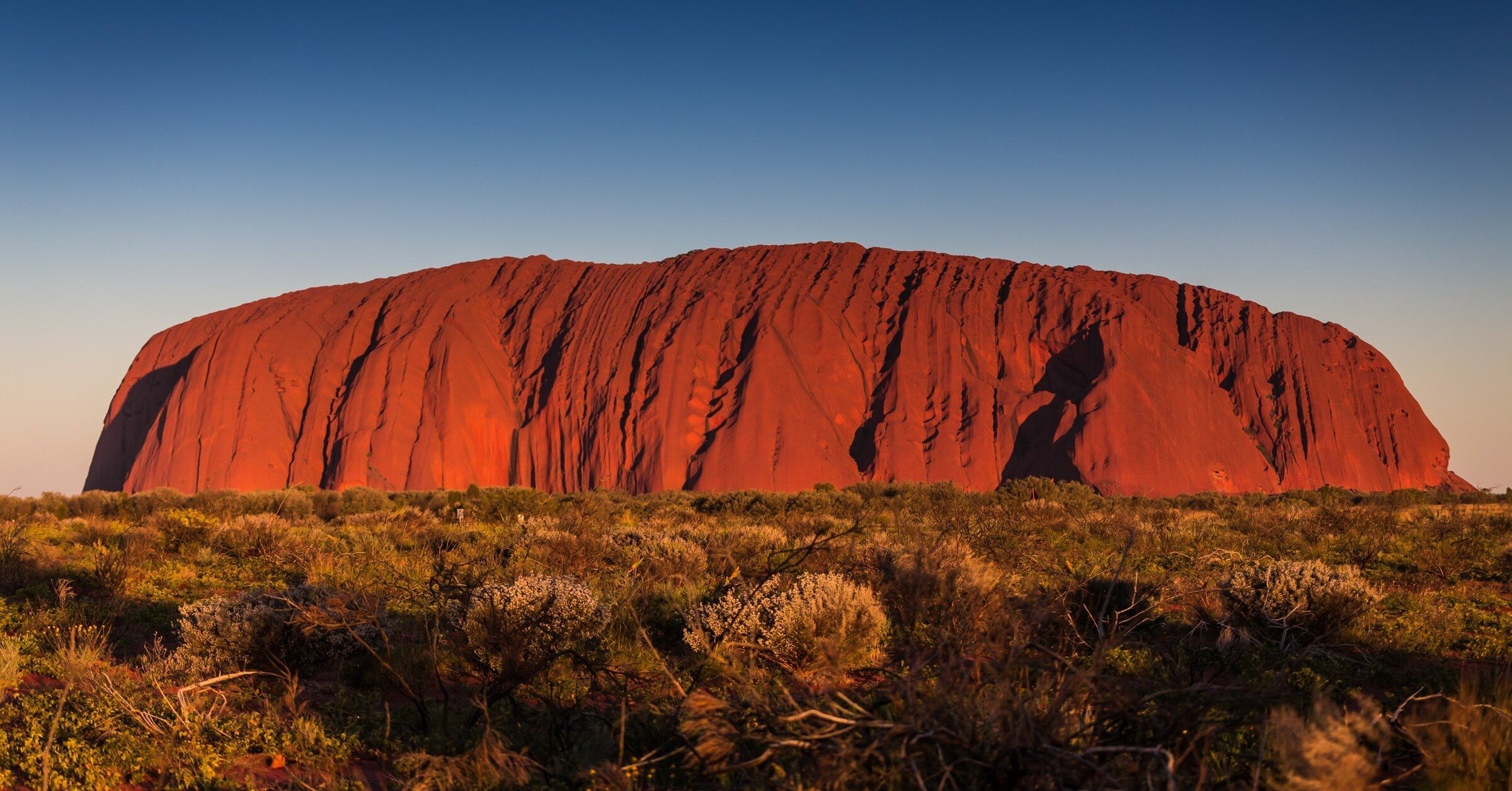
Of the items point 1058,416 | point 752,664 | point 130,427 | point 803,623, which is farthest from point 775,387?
point 130,427

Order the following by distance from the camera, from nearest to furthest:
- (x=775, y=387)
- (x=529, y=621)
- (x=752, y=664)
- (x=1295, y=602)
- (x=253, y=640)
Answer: (x=752, y=664), (x=529, y=621), (x=253, y=640), (x=1295, y=602), (x=775, y=387)

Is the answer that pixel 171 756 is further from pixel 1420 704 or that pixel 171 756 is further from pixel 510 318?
pixel 510 318

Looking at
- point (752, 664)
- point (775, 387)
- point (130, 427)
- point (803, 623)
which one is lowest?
point (130, 427)

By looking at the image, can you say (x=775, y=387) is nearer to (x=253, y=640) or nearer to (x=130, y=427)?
(x=253, y=640)

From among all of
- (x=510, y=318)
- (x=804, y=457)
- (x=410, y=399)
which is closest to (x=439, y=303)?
(x=510, y=318)

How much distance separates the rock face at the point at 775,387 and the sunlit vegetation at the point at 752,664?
36.1 meters

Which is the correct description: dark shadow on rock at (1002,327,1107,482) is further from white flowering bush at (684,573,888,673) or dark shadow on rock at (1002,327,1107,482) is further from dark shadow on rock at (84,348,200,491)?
dark shadow on rock at (84,348,200,491)

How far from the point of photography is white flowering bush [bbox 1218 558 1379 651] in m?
6.50

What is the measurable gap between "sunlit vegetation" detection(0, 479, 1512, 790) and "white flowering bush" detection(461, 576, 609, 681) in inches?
1.2

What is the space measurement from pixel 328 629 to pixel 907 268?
2277 inches

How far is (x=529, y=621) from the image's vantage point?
18.4 ft

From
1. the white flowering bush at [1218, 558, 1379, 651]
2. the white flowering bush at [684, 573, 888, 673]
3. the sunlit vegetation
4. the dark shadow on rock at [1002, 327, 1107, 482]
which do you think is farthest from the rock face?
the white flowering bush at [684, 573, 888, 673]

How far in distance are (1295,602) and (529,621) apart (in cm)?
608

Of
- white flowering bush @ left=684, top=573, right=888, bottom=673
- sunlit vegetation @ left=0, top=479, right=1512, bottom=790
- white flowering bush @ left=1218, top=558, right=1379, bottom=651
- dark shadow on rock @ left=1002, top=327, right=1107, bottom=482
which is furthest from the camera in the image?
dark shadow on rock @ left=1002, top=327, right=1107, bottom=482
